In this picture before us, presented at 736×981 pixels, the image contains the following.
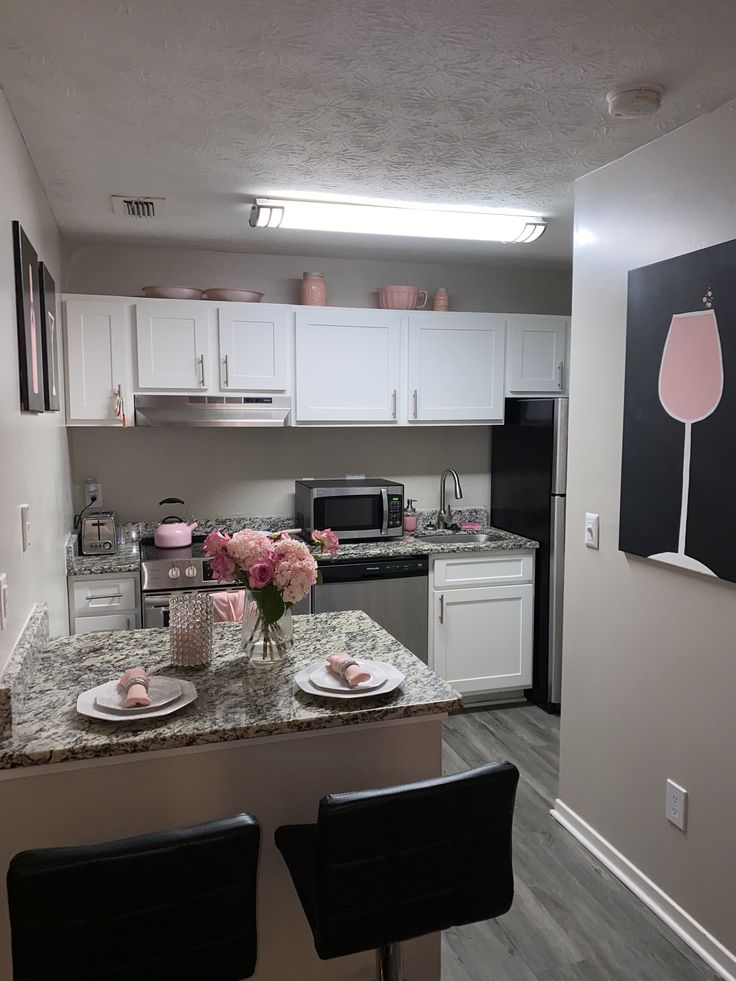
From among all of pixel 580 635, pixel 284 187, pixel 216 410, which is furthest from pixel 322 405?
pixel 580 635

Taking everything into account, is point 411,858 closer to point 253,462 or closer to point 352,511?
Answer: point 352,511

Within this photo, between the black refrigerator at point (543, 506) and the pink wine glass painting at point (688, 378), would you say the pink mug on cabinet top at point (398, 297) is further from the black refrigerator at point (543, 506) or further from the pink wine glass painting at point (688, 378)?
the pink wine glass painting at point (688, 378)

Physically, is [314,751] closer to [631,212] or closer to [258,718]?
[258,718]

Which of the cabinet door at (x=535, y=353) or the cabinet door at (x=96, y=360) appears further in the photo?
the cabinet door at (x=535, y=353)

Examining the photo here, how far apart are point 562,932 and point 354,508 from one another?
2282mm

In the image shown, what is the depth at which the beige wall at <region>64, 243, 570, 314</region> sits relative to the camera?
13.1ft

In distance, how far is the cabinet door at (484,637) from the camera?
4.02m

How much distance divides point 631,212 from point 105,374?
8.36ft

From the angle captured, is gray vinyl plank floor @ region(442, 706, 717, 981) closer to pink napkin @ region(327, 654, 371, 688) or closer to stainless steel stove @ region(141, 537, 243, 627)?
pink napkin @ region(327, 654, 371, 688)

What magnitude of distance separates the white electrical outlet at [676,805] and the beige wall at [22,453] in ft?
6.56

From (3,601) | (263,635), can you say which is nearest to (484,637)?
(263,635)

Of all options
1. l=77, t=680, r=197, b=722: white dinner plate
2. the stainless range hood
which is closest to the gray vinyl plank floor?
l=77, t=680, r=197, b=722: white dinner plate

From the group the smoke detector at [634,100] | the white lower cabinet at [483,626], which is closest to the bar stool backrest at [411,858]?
the smoke detector at [634,100]

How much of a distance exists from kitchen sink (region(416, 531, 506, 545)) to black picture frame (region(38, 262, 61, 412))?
Result: 217cm
